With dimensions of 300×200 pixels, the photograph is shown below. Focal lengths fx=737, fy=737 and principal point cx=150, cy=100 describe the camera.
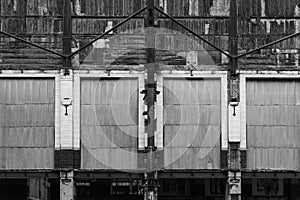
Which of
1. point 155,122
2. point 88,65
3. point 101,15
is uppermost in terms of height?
Result: point 101,15

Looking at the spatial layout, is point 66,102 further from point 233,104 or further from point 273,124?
point 273,124

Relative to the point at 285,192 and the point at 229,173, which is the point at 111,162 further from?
the point at 285,192

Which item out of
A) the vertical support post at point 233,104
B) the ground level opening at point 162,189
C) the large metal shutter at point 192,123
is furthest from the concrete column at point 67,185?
the vertical support post at point 233,104

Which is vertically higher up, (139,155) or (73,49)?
(73,49)

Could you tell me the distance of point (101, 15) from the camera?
1284 inches

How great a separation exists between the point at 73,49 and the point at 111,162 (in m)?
5.26

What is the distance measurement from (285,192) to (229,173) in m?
5.17

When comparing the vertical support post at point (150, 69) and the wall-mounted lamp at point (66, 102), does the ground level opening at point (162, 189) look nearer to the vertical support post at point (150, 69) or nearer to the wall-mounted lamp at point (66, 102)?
the wall-mounted lamp at point (66, 102)

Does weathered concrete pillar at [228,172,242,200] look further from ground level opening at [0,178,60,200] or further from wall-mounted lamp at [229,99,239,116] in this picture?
ground level opening at [0,178,60,200]

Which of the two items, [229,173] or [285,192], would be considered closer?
[229,173]

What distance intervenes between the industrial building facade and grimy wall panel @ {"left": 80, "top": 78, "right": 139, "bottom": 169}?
0.04 meters

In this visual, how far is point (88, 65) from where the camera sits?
32.4 metres

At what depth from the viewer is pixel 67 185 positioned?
102ft

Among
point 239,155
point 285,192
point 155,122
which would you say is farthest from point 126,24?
point 285,192
